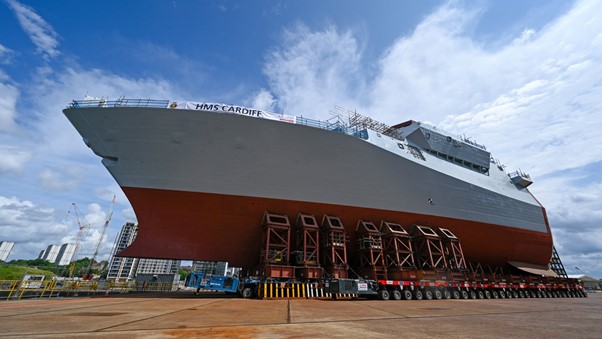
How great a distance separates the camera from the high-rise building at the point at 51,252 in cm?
11417

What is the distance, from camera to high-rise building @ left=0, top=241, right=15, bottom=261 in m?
77.4

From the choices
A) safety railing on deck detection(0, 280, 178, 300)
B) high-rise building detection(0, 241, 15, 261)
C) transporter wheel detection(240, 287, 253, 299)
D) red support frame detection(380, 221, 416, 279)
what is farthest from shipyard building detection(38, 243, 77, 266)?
red support frame detection(380, 221, 416, 279)

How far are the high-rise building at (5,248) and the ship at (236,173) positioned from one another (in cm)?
10096

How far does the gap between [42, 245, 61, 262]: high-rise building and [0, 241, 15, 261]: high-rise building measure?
27.3m

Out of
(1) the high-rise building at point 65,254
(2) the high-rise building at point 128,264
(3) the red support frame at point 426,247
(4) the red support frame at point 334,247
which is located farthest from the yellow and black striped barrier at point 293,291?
(1) the high-rise building at point 65,254

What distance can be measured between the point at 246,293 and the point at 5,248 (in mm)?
118665

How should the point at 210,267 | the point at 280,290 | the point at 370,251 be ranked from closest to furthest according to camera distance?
the point at 280,290
the point at 370,251
the point at 210,267

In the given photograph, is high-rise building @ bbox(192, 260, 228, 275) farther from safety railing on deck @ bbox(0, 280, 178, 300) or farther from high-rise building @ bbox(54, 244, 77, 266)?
high-rise building @ bbox(54, 244, 77, 266)

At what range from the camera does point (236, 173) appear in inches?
551

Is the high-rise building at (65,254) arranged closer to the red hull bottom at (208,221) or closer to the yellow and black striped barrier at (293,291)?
the red hull bottom at (208,221)

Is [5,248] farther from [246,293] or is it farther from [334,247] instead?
[334,247]

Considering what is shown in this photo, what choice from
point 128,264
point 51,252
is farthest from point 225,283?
point 51,252

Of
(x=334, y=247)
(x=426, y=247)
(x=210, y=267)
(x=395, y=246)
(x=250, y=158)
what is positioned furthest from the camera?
(x=210, y=267)

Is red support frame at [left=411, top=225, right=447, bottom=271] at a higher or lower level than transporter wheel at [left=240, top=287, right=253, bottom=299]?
higher
